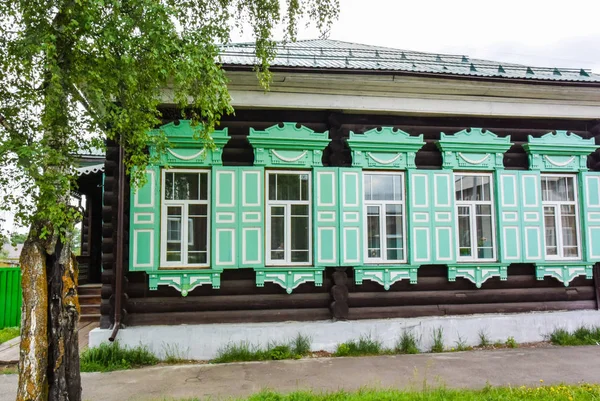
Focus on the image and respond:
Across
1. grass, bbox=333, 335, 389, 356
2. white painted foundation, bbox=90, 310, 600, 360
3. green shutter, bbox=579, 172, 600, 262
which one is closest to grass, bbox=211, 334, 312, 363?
white painted foundation, bbox=90, 310, 600, 360

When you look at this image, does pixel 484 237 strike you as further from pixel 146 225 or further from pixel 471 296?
pixel 146 225

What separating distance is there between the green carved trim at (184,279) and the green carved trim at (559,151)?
555 centimetres

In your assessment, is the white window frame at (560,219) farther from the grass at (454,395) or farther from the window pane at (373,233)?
the grass at (454,395)

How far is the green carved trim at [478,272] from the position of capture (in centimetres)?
671

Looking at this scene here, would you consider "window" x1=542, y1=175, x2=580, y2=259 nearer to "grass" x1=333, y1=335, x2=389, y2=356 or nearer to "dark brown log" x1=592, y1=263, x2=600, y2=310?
"dark brown log" x1=592, y1=263, x2=600, y2=310

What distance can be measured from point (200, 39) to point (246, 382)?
3828 millimetres

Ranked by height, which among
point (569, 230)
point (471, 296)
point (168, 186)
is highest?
point (168, 186)

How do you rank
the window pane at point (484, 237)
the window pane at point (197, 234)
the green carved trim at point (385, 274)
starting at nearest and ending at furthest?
the window pane at point (197, 234)
the green carved trim at point (385, 274)
the window pane at point (484, 237)

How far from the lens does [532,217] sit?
22.9ft

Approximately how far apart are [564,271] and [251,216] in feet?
17.3

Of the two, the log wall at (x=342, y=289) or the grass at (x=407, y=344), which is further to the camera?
the grass at (x=407, y=344)

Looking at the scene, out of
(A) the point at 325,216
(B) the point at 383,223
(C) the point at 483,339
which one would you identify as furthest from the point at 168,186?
(C) the point at 483,339

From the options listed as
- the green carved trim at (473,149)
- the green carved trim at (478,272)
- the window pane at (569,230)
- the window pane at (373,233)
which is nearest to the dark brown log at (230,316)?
the window pane at (373,233)

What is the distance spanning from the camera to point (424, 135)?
22.8 ft
